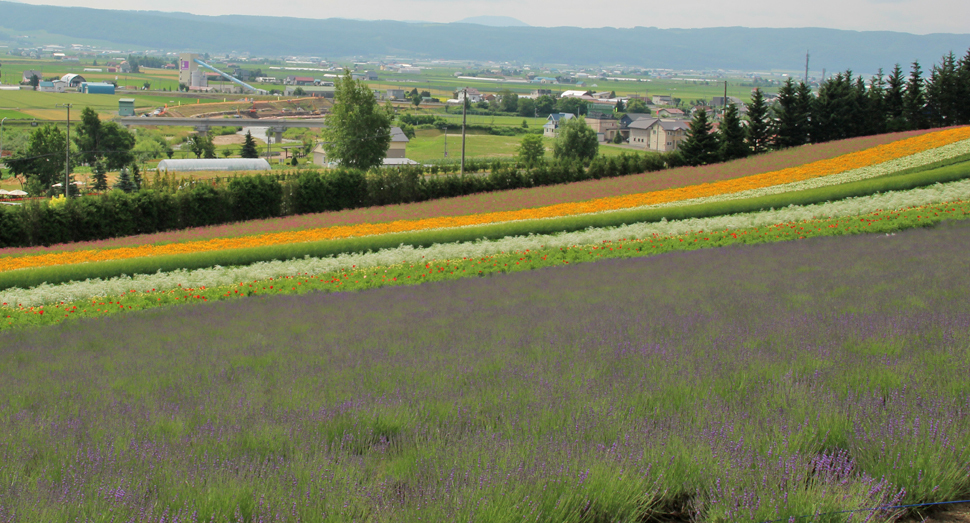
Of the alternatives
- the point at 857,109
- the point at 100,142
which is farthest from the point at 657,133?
the point at 100,142

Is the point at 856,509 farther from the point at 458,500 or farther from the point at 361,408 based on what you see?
the point at 361,408

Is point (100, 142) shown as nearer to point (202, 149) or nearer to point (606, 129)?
point (202, 149)

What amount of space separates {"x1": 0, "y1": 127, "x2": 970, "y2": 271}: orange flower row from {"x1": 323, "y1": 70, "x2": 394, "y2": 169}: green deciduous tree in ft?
117

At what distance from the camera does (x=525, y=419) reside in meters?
4.74

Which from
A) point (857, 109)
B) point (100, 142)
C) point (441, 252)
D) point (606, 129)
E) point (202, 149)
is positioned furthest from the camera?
point (606, 129)

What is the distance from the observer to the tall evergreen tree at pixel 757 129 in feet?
205

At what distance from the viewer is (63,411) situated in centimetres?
574

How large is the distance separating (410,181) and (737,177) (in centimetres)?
2274

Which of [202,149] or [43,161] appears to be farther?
[202,149]

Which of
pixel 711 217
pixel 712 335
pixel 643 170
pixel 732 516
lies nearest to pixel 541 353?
pixel 712 335

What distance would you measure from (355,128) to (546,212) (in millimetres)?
38067

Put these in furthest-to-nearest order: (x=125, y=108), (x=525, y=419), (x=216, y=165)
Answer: (x=125, y=108), (x=216, y=165), (x=525, y=419)

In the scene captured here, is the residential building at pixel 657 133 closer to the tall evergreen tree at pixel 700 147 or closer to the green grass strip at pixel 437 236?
the tall evergreen tree at pixel 700 147

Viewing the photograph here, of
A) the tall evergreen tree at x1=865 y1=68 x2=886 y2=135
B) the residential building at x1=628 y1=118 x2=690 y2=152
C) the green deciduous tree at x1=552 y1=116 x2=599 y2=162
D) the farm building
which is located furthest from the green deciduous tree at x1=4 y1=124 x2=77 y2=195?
the residential building at x1=628 y1=118 x2=690 y2=152
